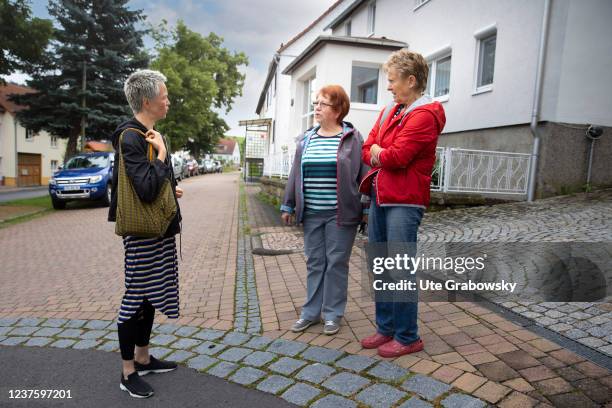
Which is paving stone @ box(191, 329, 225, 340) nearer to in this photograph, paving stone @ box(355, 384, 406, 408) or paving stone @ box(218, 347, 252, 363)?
paving stone @ box(218, 347, 252, 363)

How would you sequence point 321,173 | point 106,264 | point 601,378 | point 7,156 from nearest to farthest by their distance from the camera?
point 601,378, point 321,173, point 106,264, point 7,156

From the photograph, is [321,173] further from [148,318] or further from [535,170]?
[535,170]

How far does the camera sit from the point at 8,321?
3.84 m

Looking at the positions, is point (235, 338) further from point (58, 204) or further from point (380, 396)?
point (58, 204)

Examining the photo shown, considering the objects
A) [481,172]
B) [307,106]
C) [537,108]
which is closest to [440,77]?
[537,108]

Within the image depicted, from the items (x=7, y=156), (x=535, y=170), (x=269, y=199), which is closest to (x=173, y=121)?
(x=7, y=156)

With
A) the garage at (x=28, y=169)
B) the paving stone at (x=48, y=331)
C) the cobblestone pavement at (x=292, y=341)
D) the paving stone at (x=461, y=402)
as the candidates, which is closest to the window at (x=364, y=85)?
the cobblestone pavement at (x=292, y=341)

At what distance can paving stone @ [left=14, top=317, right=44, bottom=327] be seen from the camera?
12.3 feet

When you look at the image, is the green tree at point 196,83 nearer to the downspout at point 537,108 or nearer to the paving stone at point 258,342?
the downspout at point 537,108

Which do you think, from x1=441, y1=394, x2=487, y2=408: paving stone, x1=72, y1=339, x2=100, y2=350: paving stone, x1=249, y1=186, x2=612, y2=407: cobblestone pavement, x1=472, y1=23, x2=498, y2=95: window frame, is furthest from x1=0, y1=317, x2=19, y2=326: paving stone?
x1=472, y1=23, x2=498, y2=95: window frame

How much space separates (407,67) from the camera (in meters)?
2.71

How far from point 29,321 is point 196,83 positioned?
1335 inches

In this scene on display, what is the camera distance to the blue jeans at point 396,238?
2.72 metres

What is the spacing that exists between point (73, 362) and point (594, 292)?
14.0ft
